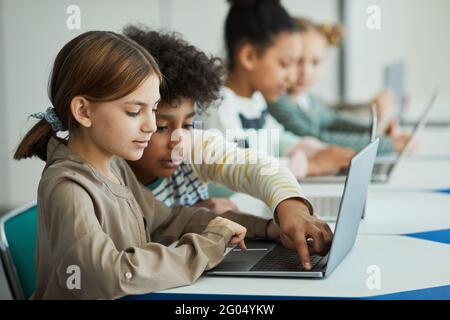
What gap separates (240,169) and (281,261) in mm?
334

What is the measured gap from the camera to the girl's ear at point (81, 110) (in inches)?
39.5

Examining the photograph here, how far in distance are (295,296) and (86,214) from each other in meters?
0.28

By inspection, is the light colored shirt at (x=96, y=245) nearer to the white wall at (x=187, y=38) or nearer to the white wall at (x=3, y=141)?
the white wall at (x=187, y=38)

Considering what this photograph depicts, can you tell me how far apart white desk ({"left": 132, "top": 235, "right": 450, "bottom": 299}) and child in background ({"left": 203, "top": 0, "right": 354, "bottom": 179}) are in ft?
2.96

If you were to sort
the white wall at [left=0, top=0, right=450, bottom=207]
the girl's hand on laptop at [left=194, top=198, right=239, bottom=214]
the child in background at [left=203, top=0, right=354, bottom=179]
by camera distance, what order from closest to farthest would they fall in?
1. the girl's hand on laptop at [left=194, top=198, right=239, bottom=214]
2. the child in background at [left=203, top=0, right=354, bottom=179]
3. the white wall at [left=0, top=0, right=450, bottom=207]

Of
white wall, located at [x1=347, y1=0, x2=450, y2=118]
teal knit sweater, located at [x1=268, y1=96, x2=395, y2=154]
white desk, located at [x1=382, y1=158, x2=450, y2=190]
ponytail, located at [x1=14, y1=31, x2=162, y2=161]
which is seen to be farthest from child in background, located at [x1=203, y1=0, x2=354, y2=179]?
white wall, located at [x1=347, y1=0, x2=450, y2=118]

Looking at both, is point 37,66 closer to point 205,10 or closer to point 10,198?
point 10,198

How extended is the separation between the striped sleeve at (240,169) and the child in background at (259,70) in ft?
1.91

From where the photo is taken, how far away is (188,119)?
1287mm

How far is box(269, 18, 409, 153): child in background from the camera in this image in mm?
2809

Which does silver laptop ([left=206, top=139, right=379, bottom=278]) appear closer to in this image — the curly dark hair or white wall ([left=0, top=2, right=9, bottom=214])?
the curly dark hair

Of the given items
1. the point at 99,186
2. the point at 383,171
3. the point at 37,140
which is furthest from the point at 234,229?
the point at 383,171
